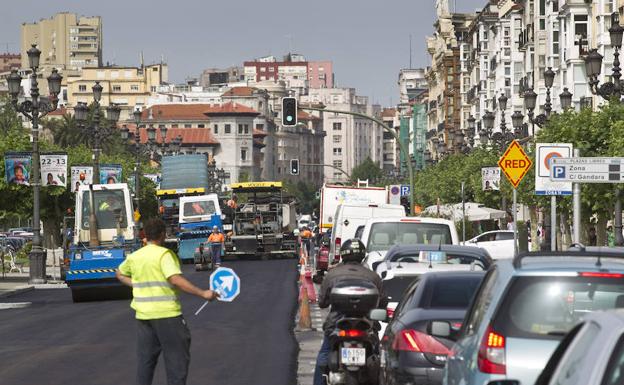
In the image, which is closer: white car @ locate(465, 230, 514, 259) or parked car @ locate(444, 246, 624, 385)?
parked car @ locate(444, 246, 624, 385)

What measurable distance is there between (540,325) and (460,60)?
13932 cm

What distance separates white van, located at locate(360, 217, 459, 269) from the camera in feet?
82.7

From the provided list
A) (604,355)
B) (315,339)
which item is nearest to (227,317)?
(315,339)

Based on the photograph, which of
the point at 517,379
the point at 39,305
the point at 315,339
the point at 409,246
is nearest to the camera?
the point at 517,379

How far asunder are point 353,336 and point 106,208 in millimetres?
26955

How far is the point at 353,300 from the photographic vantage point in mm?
13523

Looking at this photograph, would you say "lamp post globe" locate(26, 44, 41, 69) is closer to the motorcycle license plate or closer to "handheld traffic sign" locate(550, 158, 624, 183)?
"handheld traffic sign" locate(550, 158, 624, 183)

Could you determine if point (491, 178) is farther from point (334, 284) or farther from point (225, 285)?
point (225, 285)

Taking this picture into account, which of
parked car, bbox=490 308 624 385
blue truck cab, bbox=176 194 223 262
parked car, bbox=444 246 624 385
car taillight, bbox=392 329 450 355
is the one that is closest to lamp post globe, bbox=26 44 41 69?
blue truck cab, bbox=176 194 223 262

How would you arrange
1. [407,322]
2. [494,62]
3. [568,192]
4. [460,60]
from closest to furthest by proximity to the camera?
[407,322] → [568,192] → [494,62] → [460,60]

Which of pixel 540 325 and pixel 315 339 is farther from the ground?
pixel 540 325

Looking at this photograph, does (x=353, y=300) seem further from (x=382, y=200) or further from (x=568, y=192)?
(x=382, y=200)

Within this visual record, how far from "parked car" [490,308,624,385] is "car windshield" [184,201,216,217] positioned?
58.8 metres

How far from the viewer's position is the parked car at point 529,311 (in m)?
8.70
